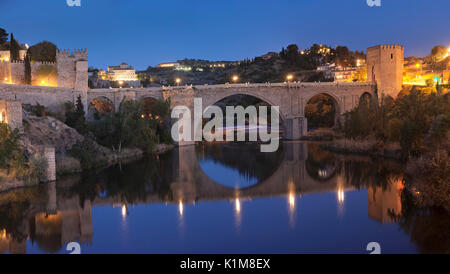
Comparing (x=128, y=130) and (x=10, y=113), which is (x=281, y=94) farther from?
(x=10, y=113)

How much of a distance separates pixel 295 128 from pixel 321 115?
5.96 meters

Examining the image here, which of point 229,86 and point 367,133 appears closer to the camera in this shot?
point 367,133

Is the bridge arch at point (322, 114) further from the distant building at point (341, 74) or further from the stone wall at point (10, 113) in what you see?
the stone wall at point (10, 113)

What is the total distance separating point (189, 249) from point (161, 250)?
570 mm

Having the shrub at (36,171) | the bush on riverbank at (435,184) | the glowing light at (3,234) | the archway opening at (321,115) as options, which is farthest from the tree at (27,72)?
the bush on riverbank at (435,184)

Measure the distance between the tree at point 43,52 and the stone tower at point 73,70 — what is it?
695 cm

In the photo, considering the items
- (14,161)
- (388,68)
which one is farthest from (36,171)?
(388,68)

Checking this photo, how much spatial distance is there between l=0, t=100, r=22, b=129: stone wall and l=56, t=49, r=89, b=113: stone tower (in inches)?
463

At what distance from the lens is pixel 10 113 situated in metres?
13.3

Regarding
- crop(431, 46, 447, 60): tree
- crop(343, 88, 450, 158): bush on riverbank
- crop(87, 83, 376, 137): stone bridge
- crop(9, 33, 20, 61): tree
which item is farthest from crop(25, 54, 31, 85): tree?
crop(431, 46, 447, 60): tree

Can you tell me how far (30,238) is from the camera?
8406mm

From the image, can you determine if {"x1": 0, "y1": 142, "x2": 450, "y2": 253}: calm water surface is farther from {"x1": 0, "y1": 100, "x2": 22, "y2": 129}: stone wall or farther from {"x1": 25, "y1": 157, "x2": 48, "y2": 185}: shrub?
{"x1": 0, "y1": 100, "x2": 22, "y2": 129}: stone wall
